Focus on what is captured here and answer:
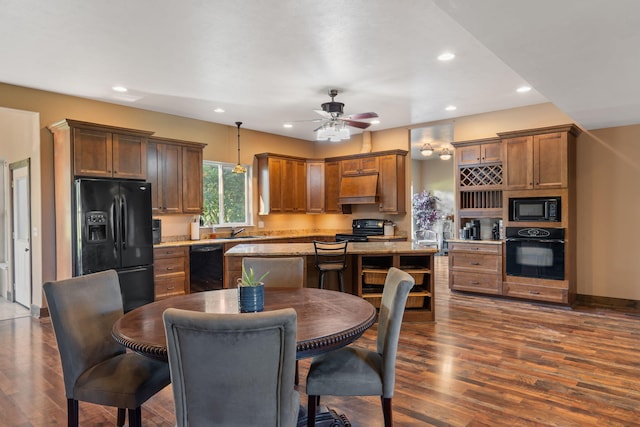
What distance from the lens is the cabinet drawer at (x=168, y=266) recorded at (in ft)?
17.7

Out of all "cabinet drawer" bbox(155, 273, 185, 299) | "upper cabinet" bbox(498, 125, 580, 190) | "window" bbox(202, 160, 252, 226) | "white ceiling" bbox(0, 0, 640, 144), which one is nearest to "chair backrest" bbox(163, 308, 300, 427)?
"white ceiling" bbox(0, 0, 640, 144)

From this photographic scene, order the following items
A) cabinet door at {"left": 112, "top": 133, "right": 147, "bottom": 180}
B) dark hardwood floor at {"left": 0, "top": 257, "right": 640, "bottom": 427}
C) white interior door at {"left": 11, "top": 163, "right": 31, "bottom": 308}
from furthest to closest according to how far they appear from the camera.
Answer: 1. white interior door at {"left": 11, "top": 163, "right": 31, "bottom": 308}
2. cabinet door at {"left": 112, "top": 133, "right": 147, "bottom": 180}
3. dark hardwood floor at {"left": 0, "top": 257, "right": 640, "bottom": 427}

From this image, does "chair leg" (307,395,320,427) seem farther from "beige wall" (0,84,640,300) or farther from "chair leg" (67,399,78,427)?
"beige wall" (0,84,640,300)

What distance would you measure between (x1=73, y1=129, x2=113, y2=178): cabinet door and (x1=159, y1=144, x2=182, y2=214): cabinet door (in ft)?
3.05

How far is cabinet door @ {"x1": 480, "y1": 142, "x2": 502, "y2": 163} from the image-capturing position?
19.1 ft

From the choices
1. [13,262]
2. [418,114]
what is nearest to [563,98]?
[418,114]

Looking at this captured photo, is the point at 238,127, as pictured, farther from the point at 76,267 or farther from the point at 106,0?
the point at 106,0

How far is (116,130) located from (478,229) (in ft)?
17.4

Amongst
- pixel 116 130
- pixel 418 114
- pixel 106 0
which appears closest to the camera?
pixel 106 0

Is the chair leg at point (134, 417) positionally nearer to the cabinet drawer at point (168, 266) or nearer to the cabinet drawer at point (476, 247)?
the cabinet drawer at point (168, 266)

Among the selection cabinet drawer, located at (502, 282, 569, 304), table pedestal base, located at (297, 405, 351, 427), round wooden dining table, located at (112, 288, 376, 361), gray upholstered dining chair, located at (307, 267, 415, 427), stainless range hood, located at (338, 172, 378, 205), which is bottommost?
table pedestal base, located at (297, 405, 351, 427)

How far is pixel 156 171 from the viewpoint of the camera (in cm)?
577

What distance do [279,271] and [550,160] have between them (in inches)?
163

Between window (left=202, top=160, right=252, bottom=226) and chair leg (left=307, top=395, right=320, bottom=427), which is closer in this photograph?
chair leg (left=307, top=395, right=320, bottom=427)
